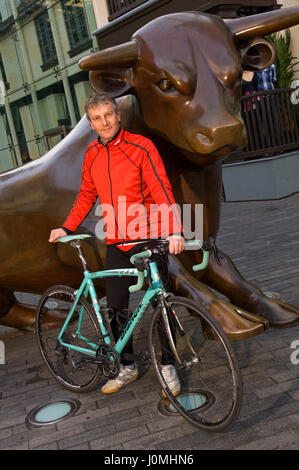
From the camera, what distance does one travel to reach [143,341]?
4027mm

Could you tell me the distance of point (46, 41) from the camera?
17688mm

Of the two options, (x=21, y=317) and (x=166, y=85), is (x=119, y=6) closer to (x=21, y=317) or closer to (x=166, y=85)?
(x=21, y=317)

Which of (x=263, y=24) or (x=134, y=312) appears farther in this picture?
(x=263, y=24)

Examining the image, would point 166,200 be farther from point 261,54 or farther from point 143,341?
point 143,341

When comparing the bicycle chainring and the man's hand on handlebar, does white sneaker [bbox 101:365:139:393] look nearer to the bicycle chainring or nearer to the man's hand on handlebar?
the bicycle chainring

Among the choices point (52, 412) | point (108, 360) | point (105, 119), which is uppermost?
point (105, 119)

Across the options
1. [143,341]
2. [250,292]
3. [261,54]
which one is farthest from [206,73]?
[143,341]

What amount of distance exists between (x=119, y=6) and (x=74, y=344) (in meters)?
12.0

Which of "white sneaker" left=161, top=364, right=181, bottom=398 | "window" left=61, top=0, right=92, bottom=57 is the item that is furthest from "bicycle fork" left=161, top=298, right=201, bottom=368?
"window" left=61, top=0, right=92, bottom=57

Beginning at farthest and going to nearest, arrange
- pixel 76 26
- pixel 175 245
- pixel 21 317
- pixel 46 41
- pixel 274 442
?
1. pixel 46 41
2. pixel 76 26
3. pixel 21 317
4. pixel 175 245
5. pixel 274 442

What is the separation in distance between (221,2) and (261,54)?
275 inches

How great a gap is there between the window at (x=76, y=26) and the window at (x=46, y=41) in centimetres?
106

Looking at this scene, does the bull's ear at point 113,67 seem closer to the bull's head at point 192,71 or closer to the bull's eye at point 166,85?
the bull's head at point 192,71

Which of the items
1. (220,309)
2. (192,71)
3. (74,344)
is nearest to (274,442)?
(220,309)
